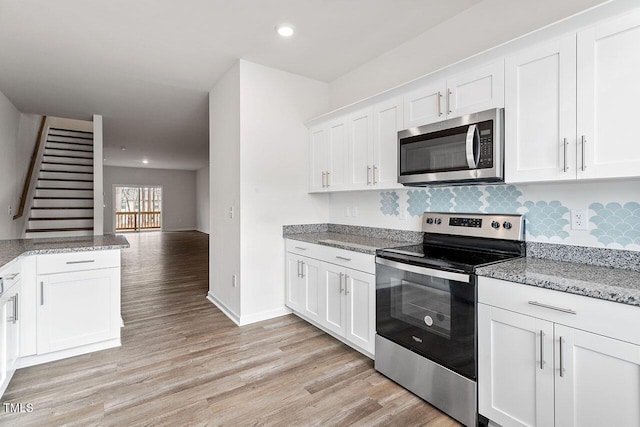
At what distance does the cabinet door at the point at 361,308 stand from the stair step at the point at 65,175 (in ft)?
22.1

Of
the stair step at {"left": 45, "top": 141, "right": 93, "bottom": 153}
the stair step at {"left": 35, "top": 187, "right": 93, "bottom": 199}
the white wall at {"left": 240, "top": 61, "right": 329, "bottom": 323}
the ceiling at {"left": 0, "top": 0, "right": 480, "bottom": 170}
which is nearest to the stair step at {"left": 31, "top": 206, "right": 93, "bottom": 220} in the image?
the stair step at {"left": 35, "top": 187, "right": 93, "bottom": 199}

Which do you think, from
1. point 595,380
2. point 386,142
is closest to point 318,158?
point 386,142

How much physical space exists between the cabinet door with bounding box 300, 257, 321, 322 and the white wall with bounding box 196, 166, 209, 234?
393 inches

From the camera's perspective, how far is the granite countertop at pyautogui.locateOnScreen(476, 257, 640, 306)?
1.30 m

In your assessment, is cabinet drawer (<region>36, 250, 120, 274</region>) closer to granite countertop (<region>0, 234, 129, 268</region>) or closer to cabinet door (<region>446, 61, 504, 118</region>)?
granite countertop (<region>0, 234, 129, 268</region>)

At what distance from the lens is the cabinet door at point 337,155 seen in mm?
3145

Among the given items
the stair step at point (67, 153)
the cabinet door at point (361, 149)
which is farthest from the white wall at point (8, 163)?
the cabinet door at point (361, 149)

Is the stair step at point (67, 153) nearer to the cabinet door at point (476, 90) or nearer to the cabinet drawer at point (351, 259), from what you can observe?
the cabinet drawer at point (351, 259)

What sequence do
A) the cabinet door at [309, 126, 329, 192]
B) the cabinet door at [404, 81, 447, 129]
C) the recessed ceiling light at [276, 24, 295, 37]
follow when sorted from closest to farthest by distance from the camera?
the cabinet door at [404, 81, 447, 129]
the recessed ceiling light at [276, 24, 295, 37]
the cabinet door at [309, 126, 329, 192]

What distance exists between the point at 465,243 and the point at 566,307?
97 cm

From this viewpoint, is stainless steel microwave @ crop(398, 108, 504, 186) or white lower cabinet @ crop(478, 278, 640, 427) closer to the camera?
white lower cabinet @ crop(478, 278, 640, 427)

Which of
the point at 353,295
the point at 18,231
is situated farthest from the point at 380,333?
the point at 18,231

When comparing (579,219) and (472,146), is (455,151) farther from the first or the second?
(579,219)

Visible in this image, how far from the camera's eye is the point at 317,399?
6.72 ft
